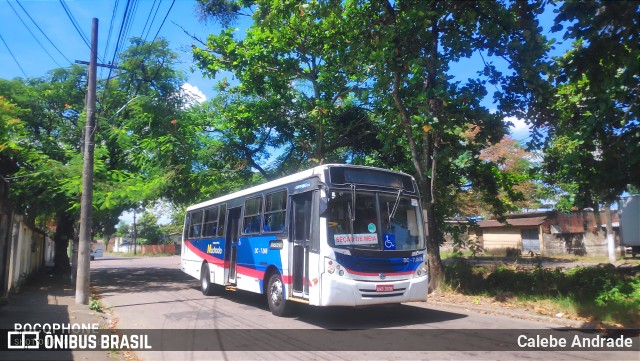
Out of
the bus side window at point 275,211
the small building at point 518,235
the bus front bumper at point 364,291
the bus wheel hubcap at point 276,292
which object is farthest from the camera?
the small building at point 518,235

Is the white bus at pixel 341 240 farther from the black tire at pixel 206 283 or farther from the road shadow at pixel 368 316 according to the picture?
the black tire at pixel 206 283

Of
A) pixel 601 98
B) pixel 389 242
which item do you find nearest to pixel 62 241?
pixel 389 242

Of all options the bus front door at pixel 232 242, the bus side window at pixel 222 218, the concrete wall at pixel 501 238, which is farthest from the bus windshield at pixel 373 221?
the concrete wall at pixel 501 238

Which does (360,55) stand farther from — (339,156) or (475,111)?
(339,156)

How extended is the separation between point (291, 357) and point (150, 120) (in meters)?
14.5

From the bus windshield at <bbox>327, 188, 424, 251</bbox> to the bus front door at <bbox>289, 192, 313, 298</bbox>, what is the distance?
715 mm

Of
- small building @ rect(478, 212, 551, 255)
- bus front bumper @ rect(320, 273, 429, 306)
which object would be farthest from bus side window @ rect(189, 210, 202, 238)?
small building @ rect(478, 212, 551, 255)

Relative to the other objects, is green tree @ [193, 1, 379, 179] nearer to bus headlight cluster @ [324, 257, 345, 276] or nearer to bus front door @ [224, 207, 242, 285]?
bus front door @ [224, 207, 242, 285]

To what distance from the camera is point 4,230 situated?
11.8 m

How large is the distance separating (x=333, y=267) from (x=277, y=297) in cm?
249

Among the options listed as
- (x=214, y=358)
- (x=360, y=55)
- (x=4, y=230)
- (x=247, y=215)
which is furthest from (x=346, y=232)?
(x=4, y=230)

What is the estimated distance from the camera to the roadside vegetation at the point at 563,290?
30.1 ft

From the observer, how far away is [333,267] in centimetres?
877

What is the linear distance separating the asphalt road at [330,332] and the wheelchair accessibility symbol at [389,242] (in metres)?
1.57
